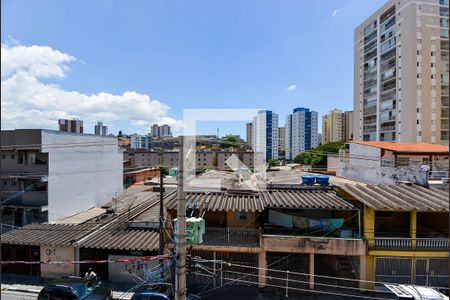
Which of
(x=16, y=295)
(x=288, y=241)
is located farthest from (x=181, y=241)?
(x=16, y=295)

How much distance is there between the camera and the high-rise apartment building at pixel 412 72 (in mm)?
45594

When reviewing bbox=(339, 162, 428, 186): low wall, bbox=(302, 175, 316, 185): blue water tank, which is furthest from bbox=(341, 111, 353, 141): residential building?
bbox=(302, 175, 316, 185): blue water tank

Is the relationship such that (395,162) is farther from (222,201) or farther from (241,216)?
(222,201)

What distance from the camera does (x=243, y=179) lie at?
20109mm

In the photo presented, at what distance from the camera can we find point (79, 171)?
22453 millimetres

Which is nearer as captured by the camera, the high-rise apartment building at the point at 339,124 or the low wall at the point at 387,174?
the low wall at the point at 387,174

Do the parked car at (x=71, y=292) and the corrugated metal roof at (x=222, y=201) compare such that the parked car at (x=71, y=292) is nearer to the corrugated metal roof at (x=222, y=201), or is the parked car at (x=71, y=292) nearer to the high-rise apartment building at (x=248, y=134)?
the corrugated metal roof at (x=222, y=201)

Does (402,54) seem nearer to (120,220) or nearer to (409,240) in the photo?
(409,240)

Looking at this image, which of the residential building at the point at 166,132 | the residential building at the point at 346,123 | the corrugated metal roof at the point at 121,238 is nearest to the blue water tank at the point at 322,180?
the residential building at the point at 166,132

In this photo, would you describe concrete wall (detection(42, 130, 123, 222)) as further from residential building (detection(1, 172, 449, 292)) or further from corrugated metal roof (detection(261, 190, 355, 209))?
corrugated metal roof (detection(261, 190, 355, 209))

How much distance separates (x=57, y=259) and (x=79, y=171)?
8.99 meters

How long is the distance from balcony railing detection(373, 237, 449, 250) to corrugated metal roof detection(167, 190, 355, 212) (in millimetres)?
2008

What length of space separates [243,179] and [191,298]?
9445 millimetres

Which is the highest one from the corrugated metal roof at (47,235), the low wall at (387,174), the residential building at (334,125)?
the residential building at (334,125)
